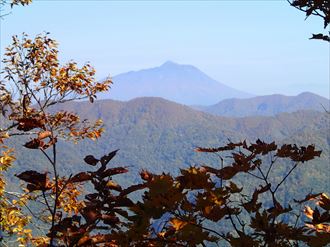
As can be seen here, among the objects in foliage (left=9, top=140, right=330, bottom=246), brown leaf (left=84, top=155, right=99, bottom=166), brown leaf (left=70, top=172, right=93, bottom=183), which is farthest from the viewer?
brown leaf (left=84, top=155, right=99, bottom=166)

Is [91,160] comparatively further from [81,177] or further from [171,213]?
[171,213]

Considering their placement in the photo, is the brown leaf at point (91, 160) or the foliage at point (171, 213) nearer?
the foliage at point (171, 213)

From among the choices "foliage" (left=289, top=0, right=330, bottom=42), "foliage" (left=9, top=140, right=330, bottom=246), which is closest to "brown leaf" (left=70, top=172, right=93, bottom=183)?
"foliage" (left=9, top=140, right=330, bottom=246)

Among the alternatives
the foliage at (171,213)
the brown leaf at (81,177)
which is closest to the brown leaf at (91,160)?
the foliage at (171,213)

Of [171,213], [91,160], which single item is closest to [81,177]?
[91,160]

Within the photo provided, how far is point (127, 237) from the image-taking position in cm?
306

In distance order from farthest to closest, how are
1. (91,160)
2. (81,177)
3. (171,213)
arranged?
1. (91,160)
2. (81,177)
3. (171,213)

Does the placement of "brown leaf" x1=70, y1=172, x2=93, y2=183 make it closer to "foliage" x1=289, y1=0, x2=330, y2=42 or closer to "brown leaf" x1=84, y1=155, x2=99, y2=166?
"brown leaf" x1=84, y1=155, x2=99, y2=166

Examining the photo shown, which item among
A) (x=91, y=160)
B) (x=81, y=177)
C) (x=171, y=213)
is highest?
Result: (x=91, y=160)

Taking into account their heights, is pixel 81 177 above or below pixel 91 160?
below

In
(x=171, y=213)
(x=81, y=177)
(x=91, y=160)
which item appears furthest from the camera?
(x=91, y=160)

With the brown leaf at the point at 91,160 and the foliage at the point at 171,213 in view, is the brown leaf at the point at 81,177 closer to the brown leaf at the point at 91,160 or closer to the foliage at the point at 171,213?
the foliage at the point at 171,213

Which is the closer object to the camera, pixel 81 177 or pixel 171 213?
pixel 171 213

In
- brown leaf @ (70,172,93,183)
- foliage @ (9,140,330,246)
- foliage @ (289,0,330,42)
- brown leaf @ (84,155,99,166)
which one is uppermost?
foliage @ (289,0,330,42)
